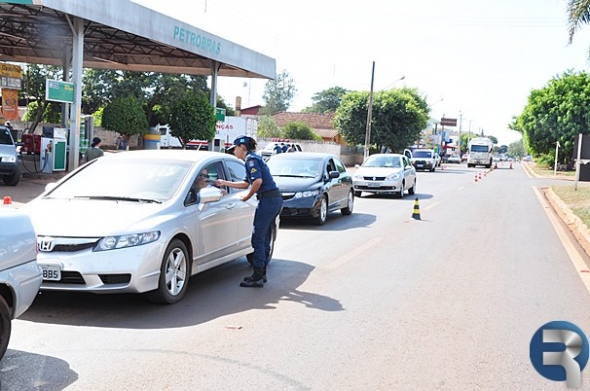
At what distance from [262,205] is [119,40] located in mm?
23239

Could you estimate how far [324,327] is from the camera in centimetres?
633

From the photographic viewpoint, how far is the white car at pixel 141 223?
20.7 feet

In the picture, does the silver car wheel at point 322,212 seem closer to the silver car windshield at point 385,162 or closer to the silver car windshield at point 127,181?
the silver car windshield at point 127,181

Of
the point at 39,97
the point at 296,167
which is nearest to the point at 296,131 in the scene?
the point at 39,97

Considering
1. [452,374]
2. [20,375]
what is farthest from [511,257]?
[20,375]

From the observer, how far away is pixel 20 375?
4742 millimetres

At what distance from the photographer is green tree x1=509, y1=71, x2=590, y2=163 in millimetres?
55750

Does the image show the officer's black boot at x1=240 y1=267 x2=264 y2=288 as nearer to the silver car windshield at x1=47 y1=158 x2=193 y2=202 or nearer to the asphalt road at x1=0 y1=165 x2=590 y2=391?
the asphalt road at x1=0 y1=165 x2=590 y2=391

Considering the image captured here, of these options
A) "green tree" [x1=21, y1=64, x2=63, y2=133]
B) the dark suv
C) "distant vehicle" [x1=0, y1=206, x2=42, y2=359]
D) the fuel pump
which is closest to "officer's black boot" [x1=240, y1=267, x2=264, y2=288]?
"distant vehicle" [x1=0, y1=206, x2=42, y2=359]

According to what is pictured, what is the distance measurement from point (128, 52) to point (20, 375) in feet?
97.4

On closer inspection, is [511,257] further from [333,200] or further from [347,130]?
[347,130]

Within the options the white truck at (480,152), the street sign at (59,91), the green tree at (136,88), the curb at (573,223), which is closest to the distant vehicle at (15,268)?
the curb at (573,223)

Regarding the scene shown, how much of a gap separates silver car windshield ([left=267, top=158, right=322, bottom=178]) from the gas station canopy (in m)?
8.61

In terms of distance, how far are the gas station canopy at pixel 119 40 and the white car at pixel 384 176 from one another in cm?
852
